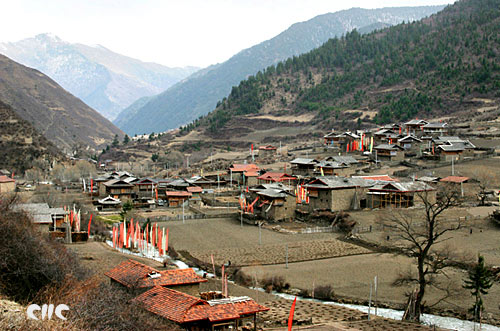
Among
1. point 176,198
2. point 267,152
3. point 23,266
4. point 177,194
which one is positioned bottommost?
point 176,198

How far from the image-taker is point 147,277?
24.8 metres

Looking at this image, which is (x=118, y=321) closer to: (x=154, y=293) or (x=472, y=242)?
(x=154, y=293)

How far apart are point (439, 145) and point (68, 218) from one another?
44623 millimetres

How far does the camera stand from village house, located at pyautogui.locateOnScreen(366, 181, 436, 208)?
48.8 meters

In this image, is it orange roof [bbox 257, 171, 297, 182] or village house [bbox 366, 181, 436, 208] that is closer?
village house [bbox 366, 181, 436, 208]

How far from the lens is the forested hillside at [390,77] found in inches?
4788

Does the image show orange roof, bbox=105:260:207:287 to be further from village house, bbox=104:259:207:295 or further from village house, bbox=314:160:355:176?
village house, bbox=314:160:355:176

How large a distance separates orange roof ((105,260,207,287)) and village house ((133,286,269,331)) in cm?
121

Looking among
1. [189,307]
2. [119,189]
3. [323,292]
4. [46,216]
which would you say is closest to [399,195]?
[323,292]

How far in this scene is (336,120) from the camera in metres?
130

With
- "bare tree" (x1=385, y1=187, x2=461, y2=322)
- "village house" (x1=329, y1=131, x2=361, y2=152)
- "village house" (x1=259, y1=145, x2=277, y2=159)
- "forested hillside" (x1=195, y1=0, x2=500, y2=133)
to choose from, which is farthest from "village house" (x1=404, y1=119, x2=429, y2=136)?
"bare tree" (x1=385, y1=187, x2=461, y2=322)

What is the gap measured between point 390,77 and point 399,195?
98693 mm

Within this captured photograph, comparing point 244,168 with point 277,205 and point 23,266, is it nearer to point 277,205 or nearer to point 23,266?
point 277,205

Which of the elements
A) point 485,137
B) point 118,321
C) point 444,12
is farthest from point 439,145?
point 444,12
